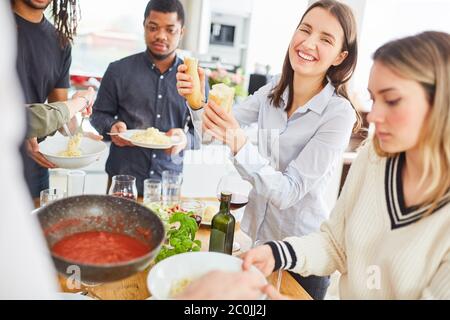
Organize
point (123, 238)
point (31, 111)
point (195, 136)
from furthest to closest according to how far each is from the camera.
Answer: point (195, 136)
point (31, 111)
point (123, 238)

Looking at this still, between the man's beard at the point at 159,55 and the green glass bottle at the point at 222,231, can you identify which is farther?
the man's beard at the point at 159,55

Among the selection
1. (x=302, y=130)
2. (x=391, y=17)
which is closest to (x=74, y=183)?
(x=302, y=130)

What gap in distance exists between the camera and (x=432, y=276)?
1007 mm

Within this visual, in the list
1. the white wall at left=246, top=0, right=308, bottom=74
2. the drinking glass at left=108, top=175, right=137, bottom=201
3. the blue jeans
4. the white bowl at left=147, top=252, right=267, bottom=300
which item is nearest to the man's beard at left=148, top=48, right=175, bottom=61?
the drinking glass at left=108, top=175, right=137, bottom=201

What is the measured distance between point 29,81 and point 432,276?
1915 millimetres

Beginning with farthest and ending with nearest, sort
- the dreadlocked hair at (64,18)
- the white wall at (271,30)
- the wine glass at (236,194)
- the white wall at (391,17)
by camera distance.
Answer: the white wall at (271,30)
the white wall at (391,17)
the dreadlocked hair at (64,18)
the wine glass at (236,194)

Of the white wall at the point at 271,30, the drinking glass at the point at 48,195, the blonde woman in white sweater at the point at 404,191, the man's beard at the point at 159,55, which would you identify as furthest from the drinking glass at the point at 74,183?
the white wall at the point at 271,30

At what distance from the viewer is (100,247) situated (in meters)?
0.86

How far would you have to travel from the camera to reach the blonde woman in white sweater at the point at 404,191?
38.4 inches

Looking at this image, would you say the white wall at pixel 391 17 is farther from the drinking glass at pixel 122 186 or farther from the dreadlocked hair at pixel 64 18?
the drinking glass at pixel 122 186

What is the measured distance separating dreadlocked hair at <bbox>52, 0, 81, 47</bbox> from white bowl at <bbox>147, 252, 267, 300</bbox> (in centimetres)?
154
